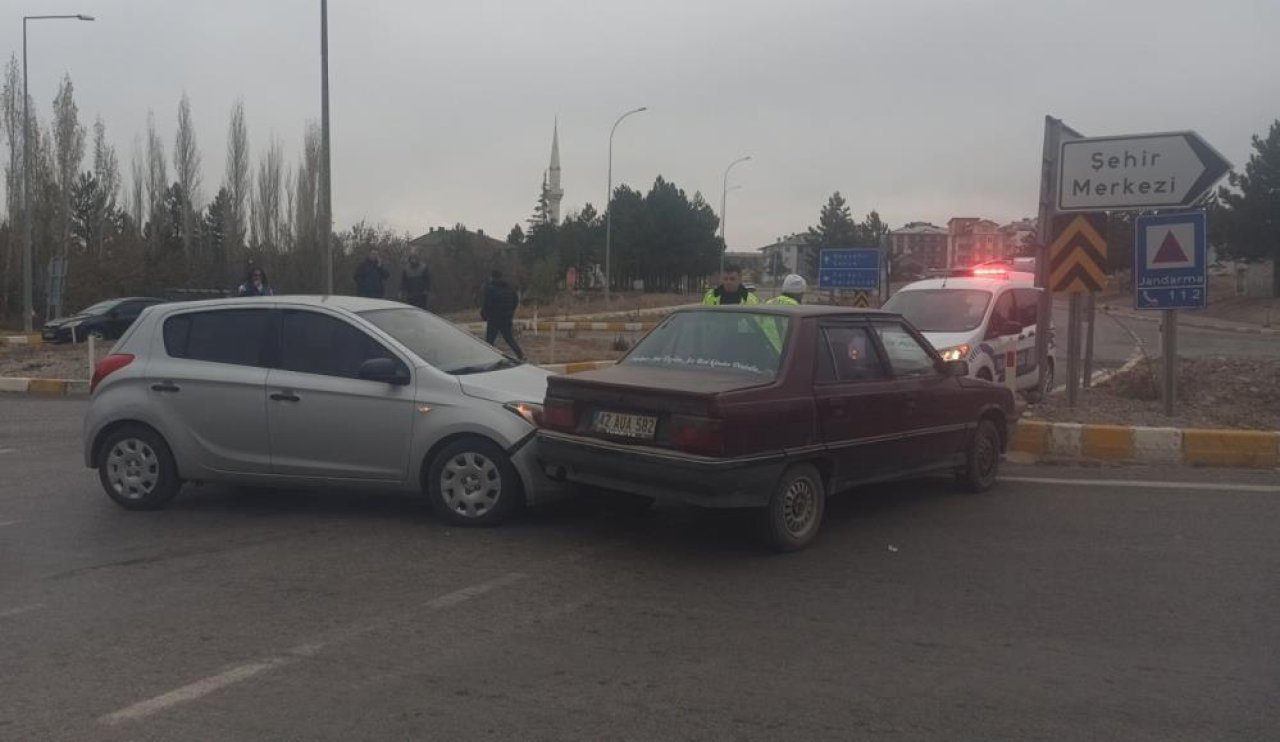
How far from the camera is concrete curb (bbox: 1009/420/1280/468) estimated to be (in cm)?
993

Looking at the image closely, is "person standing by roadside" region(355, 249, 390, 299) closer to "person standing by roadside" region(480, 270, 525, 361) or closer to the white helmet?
"person standing by roadside" region(480, 270, 525, 361)

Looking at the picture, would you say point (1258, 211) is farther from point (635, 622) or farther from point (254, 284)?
point (635, 622)

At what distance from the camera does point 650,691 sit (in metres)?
4.51

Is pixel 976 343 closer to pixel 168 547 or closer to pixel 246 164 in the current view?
pixel 168 547

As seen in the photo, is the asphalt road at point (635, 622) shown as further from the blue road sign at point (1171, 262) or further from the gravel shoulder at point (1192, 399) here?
the blue road sign at point (1171, 262)

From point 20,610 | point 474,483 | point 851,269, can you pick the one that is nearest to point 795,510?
point 474,483

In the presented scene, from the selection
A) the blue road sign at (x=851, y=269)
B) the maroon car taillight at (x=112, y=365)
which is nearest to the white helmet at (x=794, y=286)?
the maroon car taillight at (x=112, y=365)

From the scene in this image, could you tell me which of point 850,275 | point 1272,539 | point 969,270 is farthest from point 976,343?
point 850,275

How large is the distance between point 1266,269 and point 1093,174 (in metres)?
58.1

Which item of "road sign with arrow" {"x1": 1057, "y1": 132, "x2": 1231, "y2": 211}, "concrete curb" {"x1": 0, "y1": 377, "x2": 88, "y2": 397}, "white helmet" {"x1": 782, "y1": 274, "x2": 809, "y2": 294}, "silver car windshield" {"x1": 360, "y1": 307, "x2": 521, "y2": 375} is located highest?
"road sign with arrow" {"x1": 1057, "y1": 132, "x2": 1231, "y2": 211}

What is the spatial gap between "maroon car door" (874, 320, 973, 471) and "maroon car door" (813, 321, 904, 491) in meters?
0.12

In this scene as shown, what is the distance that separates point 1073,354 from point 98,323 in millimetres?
25161

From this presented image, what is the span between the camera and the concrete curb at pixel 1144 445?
993 centimetres

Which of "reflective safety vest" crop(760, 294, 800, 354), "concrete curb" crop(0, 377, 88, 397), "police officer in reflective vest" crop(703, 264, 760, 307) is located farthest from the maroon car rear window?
"concrete curb" crop(0, 377, 88, 397)
